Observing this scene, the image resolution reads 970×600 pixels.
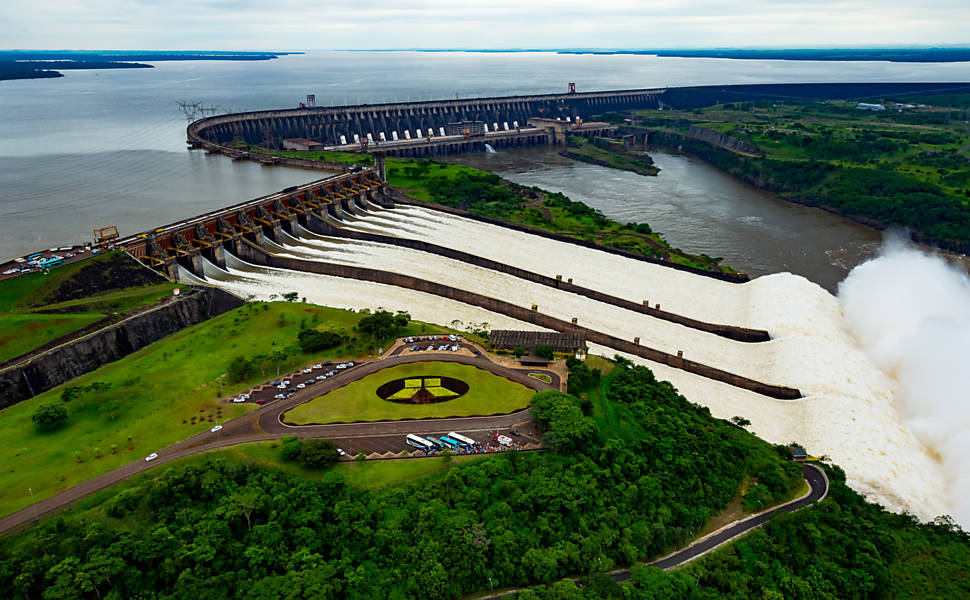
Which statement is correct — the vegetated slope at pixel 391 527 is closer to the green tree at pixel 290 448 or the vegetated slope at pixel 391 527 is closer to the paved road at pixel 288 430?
the green tree at pixel 290 448

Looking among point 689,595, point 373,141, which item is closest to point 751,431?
point 689,595

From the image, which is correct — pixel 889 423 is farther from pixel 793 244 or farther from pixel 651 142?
pixel 651 142

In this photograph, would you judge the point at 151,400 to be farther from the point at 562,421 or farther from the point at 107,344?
the point at 562,421

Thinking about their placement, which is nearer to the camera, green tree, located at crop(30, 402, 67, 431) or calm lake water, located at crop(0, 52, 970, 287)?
green tree, located at crop(30, 402, 67, 431)

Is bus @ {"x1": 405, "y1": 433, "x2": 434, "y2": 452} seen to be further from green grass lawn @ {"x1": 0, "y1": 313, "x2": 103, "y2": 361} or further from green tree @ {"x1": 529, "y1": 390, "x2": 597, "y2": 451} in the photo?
green grass lawn @ {"x1": 0, "y1": 313, "x2": 103, "y2": 361}

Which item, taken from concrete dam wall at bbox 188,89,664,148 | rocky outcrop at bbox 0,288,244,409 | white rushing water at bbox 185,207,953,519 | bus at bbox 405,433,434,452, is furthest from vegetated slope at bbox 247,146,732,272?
bus at bbox 405,433,434,452
